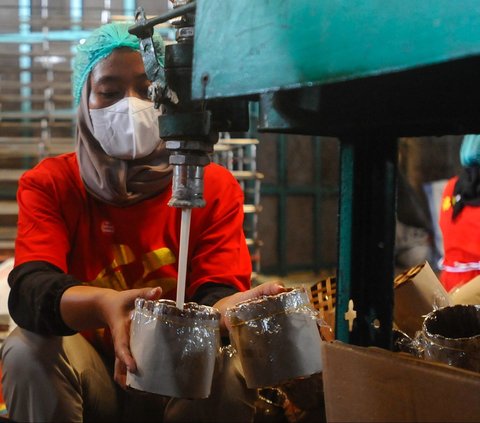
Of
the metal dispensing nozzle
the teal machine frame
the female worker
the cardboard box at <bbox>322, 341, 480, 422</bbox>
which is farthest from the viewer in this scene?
the female worker

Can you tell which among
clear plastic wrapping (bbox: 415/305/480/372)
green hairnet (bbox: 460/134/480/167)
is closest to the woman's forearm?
clear plastic wrapping (bbox: 415/305/480/372)

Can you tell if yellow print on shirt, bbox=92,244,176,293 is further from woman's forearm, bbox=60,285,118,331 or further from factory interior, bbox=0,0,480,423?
woman's forearm, bbox=60,285,118,331

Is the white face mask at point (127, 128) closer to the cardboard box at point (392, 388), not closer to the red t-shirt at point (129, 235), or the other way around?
the red t-shirt at point (129, 235)

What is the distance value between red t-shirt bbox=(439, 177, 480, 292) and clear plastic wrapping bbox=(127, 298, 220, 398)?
1731 millimetres

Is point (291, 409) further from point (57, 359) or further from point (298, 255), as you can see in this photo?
point (298, 255)

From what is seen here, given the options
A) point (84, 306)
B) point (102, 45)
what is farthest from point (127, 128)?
point (84, 306)

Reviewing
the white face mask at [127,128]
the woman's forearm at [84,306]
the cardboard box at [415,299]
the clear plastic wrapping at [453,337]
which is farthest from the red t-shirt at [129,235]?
the clear plastic wrapping at [453,337]

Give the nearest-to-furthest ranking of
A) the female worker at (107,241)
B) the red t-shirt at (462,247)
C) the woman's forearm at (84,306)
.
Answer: the woman's forearm at (84,306) → the female worker at (107,241) → the red t-shirt at (462,247)

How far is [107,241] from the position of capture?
4.97 feet

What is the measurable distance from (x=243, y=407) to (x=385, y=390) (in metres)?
0.72

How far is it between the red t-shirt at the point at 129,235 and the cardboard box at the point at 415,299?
1.19 ft

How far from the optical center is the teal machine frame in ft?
1.89

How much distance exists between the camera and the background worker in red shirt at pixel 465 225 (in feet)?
8.41

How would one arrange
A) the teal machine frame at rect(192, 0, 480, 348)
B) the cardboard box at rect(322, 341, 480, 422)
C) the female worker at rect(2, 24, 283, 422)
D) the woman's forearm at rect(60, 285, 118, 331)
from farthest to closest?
the female worker at rect(2, 24, 283, 422) → the woman's forearm at rect(60, 285, 118, 331) → the cardboard box at rect(322, 341, 480, 422) → the teal machine frame at rect(192, 0, 480, 348)
